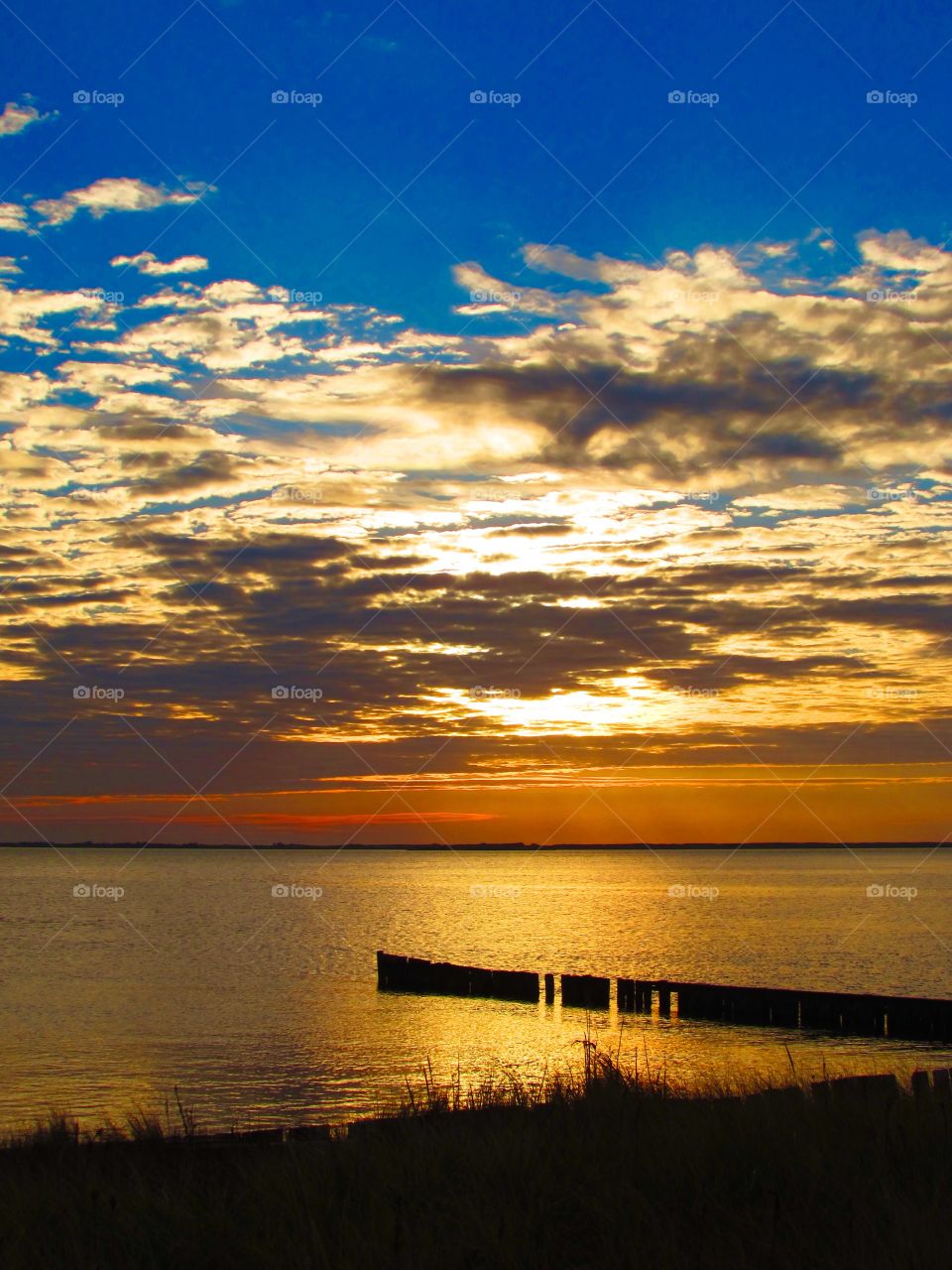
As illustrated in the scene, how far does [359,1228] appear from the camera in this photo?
7512mm

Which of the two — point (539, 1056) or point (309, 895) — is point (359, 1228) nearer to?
point (539, 1056)

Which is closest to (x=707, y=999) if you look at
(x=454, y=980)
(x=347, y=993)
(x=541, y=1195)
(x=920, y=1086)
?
(x=454, y=980)

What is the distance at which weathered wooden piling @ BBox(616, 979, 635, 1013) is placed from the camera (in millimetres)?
42312

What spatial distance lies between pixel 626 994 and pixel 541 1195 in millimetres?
36404

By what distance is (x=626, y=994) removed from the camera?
140 feet

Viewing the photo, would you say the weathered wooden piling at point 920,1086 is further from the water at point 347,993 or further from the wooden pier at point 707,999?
the wooden pier at point 707,999

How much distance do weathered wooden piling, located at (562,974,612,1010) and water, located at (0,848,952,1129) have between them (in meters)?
1.03

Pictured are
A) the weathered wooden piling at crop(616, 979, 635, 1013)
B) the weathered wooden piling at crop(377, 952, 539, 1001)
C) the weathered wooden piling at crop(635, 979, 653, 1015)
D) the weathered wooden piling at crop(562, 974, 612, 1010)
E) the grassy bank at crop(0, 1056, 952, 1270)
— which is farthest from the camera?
the weathered wooden piling at crop(377, 952, 539, 1001)

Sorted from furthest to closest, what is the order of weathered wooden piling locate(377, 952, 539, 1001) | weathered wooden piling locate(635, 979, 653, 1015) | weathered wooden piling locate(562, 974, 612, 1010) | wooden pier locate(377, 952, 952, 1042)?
weathered wooden piling locate(377, 952, 539, 1001)
weathered wooden piling locate(562, 974, 612, 1010)
weathered wooden piling locate(635, 979, 653, 1015)
wooden pier locate(377, 952, 952, 1042)

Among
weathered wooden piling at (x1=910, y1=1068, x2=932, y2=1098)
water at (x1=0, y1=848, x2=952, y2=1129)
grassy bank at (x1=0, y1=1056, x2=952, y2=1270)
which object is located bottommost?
water at (x1=0, y1=848, x2=952, y2=1129)

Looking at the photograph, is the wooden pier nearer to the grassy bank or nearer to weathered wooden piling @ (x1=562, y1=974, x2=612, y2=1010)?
weathered wooden piling @ (x1=562, y1=974, x2=612, y2=1010)

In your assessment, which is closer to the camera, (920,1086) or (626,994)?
(920,1086)

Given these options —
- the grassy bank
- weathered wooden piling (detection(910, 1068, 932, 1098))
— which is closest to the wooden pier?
weathered wooden piling (detection(910, 1068, 932, 1098))

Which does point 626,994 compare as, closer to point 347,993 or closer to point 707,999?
point 707,999
